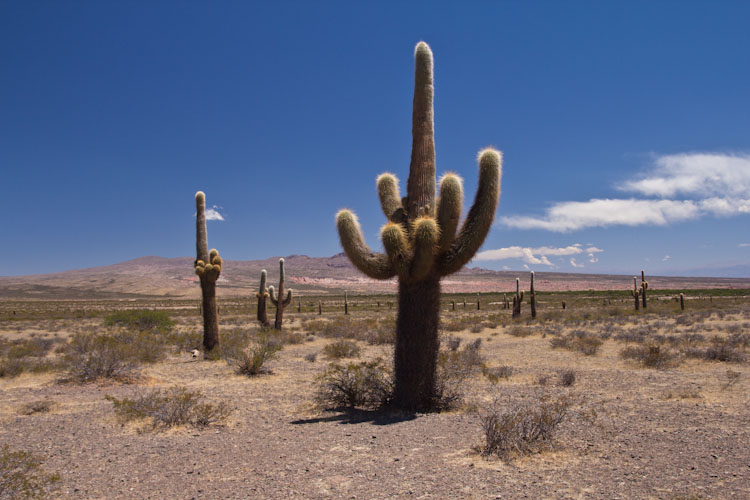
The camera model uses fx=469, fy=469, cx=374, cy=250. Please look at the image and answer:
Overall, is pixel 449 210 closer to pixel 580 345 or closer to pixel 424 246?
pixel 424 246

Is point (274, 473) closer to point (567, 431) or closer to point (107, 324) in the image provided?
point (567, 431)

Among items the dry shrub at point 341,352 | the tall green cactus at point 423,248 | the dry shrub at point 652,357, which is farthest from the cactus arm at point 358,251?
the dry shrub at point 652,357

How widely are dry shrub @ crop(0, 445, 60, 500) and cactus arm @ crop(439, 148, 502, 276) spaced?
18.5 feet

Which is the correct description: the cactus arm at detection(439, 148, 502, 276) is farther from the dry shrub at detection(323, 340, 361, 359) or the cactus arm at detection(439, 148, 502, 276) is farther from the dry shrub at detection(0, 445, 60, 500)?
the dry shrub at detection(323, 340, 361, 359)

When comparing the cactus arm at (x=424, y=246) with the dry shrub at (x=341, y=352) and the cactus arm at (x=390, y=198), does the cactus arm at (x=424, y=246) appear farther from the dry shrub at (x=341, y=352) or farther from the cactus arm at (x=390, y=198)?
the dry shrub at (x=341, y=352)

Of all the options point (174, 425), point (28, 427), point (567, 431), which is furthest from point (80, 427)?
point (567, 431)

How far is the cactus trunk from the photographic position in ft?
24.8

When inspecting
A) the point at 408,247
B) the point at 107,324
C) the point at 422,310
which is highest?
the point at 408,247

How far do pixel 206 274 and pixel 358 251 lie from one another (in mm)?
8701

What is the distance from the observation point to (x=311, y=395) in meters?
9.63

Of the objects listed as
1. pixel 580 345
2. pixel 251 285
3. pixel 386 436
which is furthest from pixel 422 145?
pixel 251 285

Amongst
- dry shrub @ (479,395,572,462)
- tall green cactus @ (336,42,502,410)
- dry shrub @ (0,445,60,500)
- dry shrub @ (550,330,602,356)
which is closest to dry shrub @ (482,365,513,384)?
tall green cactus @ (336,42,502,410)

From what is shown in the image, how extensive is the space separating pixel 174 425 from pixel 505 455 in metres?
4.99

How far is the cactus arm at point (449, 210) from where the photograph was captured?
7.39 meters
